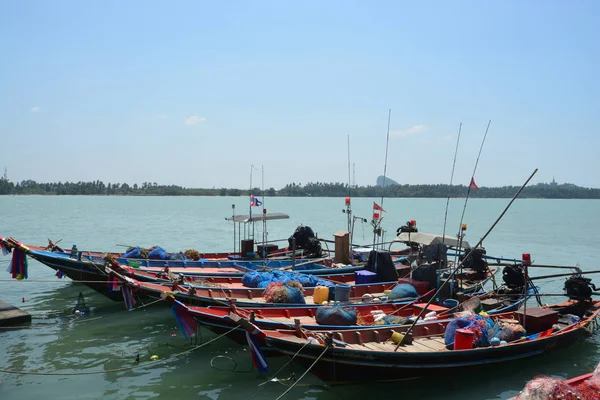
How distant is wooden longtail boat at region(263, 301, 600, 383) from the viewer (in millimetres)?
9109

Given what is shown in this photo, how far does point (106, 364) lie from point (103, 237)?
4079cm

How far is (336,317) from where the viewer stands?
1078 centimetres

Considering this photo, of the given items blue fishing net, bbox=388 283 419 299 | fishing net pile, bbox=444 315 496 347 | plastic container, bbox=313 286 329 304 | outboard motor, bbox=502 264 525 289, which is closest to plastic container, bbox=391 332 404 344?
fishing net pile, bbox=444 315 496 347

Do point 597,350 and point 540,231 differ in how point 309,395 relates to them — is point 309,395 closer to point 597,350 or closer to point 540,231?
point 597,350

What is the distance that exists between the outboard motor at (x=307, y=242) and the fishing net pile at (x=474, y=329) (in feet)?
34.0

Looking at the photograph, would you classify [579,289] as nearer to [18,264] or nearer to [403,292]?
[403,292]

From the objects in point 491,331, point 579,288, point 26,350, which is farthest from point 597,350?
point 26,350

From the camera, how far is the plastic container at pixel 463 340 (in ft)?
32.2

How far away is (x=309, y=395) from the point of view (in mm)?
10078

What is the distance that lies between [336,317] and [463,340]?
2662 mm

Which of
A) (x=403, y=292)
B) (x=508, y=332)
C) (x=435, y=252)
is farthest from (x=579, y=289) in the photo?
(x=403, y=292)

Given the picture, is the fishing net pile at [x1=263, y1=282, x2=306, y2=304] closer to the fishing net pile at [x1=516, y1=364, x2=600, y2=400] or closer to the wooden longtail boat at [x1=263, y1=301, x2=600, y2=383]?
the wooden longtail boat at [x1=263, y1=301, x2=600, y2=383]

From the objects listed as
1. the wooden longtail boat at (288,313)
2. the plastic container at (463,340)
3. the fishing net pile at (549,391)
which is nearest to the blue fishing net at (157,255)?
the wooden longtail boat at (288,313)

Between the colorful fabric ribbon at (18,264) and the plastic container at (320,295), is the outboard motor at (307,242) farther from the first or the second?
the colorful fabric ribbon at (18,264)
